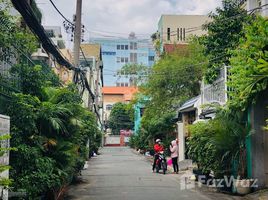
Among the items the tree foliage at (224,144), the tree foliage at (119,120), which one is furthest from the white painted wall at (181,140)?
the tree foliage at (119,120)

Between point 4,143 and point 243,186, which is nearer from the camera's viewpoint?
point 4,143

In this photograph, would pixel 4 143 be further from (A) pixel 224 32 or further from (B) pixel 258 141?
(A) pixel 224 32

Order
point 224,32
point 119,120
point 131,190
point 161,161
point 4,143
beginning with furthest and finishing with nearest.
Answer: point 119,120, point 161,161, point 224,32, point 131,190, point 4,143

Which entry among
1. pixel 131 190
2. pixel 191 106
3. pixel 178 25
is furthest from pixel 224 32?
pixel 178 25

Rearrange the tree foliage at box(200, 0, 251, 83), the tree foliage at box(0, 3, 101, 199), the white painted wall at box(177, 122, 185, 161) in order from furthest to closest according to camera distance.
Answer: the white painted wall at box(177, 122, 185, 161) → the tree foliage at box(200, 0, 251, 83) → the tree foliage at box(0, 3, 101, 199)

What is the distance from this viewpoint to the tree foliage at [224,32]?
17.5 m

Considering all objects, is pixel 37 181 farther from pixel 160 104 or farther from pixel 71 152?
pixel 160 104

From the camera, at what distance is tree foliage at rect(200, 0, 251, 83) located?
17.5 m

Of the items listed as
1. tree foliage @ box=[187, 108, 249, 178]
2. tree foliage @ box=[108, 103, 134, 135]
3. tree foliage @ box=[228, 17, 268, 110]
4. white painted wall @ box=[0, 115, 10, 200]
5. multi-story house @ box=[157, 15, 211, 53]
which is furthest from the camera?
tree foliage @ box=[108, 103, 134, 135]

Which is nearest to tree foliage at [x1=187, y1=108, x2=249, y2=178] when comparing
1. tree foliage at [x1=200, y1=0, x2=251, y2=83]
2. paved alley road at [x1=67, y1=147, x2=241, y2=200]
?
paved alley road at [x1=67, y1=147, x2=241, y2=200]

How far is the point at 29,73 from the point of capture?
30.9 ft

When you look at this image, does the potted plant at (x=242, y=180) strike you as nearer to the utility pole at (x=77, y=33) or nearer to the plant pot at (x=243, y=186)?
the plant pot at (x=243, y=186)

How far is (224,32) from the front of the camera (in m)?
18.2

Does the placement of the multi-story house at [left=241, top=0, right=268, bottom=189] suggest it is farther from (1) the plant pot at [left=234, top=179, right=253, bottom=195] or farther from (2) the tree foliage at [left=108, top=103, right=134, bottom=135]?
(2) the tree foliage at [left=108, top=103, right=134, bottom=135]
